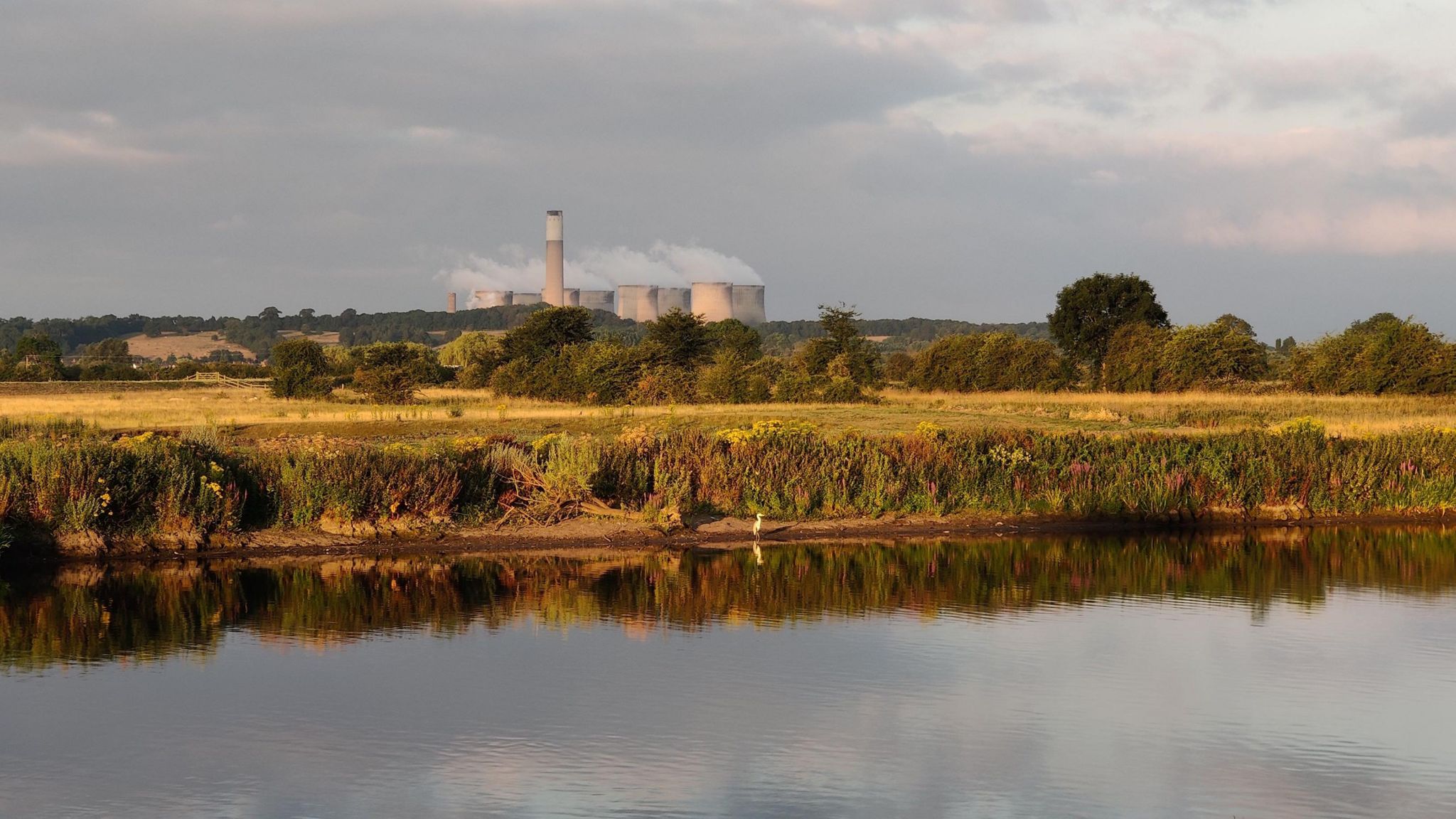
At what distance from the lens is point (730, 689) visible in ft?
33.7

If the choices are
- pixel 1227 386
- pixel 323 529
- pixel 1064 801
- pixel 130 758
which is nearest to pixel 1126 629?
pixel 1064 801

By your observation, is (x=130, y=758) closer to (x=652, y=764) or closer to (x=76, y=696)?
(x=76, y=696)

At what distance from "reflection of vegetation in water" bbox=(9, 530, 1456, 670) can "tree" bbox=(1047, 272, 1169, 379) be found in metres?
53.1

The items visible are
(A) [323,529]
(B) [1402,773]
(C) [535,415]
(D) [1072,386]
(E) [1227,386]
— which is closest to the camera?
(B) [1402,773]

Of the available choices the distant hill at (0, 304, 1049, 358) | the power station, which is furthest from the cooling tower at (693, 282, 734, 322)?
the distant hill at (0, 304, 1049, 358)

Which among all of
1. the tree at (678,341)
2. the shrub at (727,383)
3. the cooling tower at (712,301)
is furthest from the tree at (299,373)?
the cooling tower at (712,301)

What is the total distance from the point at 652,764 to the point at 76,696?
447 centimetres

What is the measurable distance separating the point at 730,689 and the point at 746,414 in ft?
102

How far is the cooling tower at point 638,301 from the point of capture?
138 metres

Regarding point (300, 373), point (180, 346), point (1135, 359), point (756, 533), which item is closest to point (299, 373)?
point (300, 373)

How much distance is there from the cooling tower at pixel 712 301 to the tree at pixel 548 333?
188ft

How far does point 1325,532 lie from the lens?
19.3 meters

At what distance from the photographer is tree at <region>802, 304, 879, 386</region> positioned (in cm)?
6128

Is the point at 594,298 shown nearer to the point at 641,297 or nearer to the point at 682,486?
the point at 641,297
